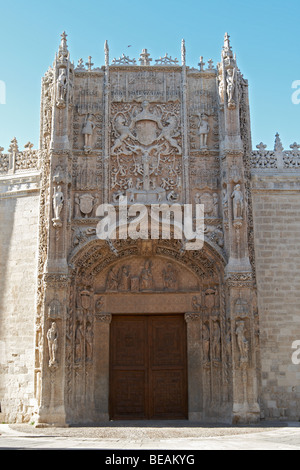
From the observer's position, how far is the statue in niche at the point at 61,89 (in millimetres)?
15727

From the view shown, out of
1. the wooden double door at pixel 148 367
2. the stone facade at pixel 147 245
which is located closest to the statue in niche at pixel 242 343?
the stone facade at pixel 147 245

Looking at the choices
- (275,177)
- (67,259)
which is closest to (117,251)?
(67,259)

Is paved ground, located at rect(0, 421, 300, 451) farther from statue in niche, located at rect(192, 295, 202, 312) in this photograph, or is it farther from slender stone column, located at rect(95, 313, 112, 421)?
statue in niche, located at rect(192, 295, 202, 312)

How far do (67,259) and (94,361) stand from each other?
2850mm

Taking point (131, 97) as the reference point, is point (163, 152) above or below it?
below

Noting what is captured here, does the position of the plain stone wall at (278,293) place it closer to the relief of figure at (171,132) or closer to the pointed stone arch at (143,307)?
the pointed stone arch at (143,307)

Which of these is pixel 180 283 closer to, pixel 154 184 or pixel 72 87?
pixel 154 184

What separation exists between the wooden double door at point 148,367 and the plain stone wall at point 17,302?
7.48 feet

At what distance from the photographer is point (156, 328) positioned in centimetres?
1598

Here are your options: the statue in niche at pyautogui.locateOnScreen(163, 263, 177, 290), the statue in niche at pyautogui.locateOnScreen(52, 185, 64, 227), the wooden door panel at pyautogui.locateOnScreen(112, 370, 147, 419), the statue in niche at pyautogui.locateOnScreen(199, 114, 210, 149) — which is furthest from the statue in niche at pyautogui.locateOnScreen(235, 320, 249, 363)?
the statue in niche at pyautogui.locateOnScreen(52, 185, 64, 227)

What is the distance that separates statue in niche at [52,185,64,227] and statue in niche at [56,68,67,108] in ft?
7.78

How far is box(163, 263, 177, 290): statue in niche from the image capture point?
1608 cm
